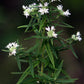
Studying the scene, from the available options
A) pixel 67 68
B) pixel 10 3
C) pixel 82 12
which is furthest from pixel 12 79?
pixel 82 12

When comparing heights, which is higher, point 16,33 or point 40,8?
point 16,33

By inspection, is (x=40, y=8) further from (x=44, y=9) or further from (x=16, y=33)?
(x=16, y=33)

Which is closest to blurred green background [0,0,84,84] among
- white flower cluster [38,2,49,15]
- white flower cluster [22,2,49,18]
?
white flower cluster [22,2,49,18]

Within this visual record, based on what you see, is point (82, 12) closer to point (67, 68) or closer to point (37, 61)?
point (67, 68)

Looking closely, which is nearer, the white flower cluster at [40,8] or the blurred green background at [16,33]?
the white flower cluster at [40,8]

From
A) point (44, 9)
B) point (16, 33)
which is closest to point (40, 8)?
point (44, 9)

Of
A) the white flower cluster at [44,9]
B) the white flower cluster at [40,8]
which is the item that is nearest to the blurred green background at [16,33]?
the white flower cluster at [40,8]

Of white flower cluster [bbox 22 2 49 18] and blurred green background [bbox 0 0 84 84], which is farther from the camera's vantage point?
blurred green background [bbox 0 0 84 84]

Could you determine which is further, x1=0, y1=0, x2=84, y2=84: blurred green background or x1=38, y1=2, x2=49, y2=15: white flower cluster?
x1=0, y1=0, x2=84, y2=84: blurred green background

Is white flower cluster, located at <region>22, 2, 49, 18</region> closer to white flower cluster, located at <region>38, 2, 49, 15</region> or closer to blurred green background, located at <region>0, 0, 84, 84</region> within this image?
white flower cluster, located at <region>38, 2, 49, 15</region>

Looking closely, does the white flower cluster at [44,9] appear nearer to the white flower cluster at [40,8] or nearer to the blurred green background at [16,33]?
the white flower cluster at [40,8]
